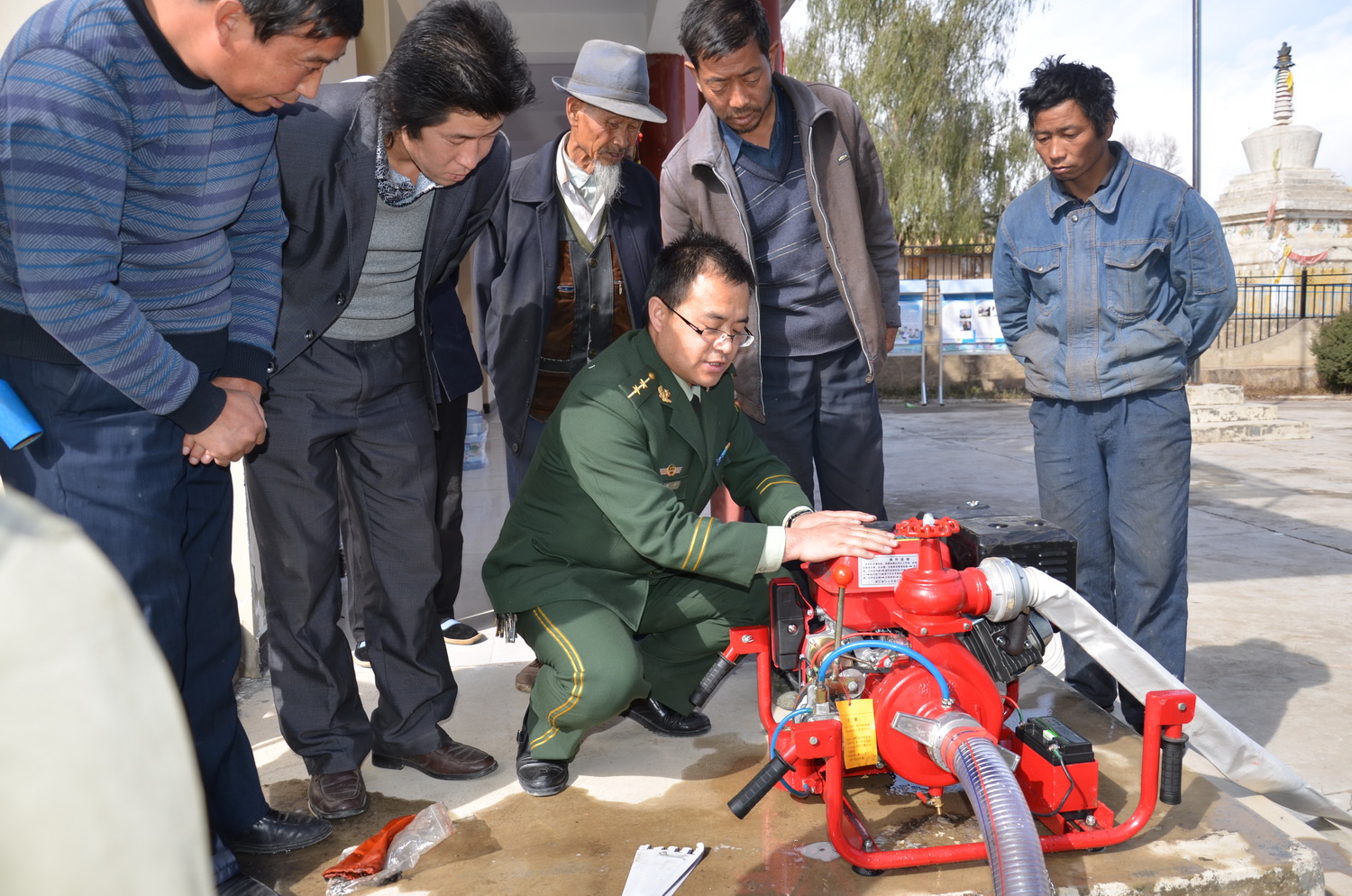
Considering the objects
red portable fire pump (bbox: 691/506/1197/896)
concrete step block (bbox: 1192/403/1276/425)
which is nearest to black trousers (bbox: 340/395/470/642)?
red portable fire pump (bbox: 691/506/1197/896)

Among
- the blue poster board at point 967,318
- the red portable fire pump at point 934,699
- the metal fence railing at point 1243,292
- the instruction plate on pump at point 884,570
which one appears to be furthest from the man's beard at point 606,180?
the metal fence railing at point 1243,292

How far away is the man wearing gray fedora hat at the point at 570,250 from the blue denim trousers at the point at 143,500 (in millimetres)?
1217

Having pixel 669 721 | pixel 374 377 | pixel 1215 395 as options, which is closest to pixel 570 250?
pixel 374 377

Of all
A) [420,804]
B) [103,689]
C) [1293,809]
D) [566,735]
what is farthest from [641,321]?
[103,689]

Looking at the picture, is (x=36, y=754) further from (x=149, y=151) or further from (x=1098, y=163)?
(x=1098, y=163)

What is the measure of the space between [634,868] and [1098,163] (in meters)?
2.18

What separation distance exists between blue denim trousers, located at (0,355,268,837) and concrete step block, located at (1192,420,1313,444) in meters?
9.90

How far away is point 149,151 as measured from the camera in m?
1.75

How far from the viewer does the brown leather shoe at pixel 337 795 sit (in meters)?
2.37

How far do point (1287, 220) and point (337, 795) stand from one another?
92.6 feet

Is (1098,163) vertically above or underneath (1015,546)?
above

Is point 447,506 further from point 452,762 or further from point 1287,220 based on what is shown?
point 1287,220

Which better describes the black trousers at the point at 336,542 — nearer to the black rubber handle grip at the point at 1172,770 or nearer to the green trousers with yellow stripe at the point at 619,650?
the green trousers with yellow stripe at the point at 619,650

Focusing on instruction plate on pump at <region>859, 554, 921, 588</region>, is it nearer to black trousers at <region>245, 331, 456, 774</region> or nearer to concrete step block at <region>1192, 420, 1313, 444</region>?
black trousers at <region>245, 331, 456, 774</region>
